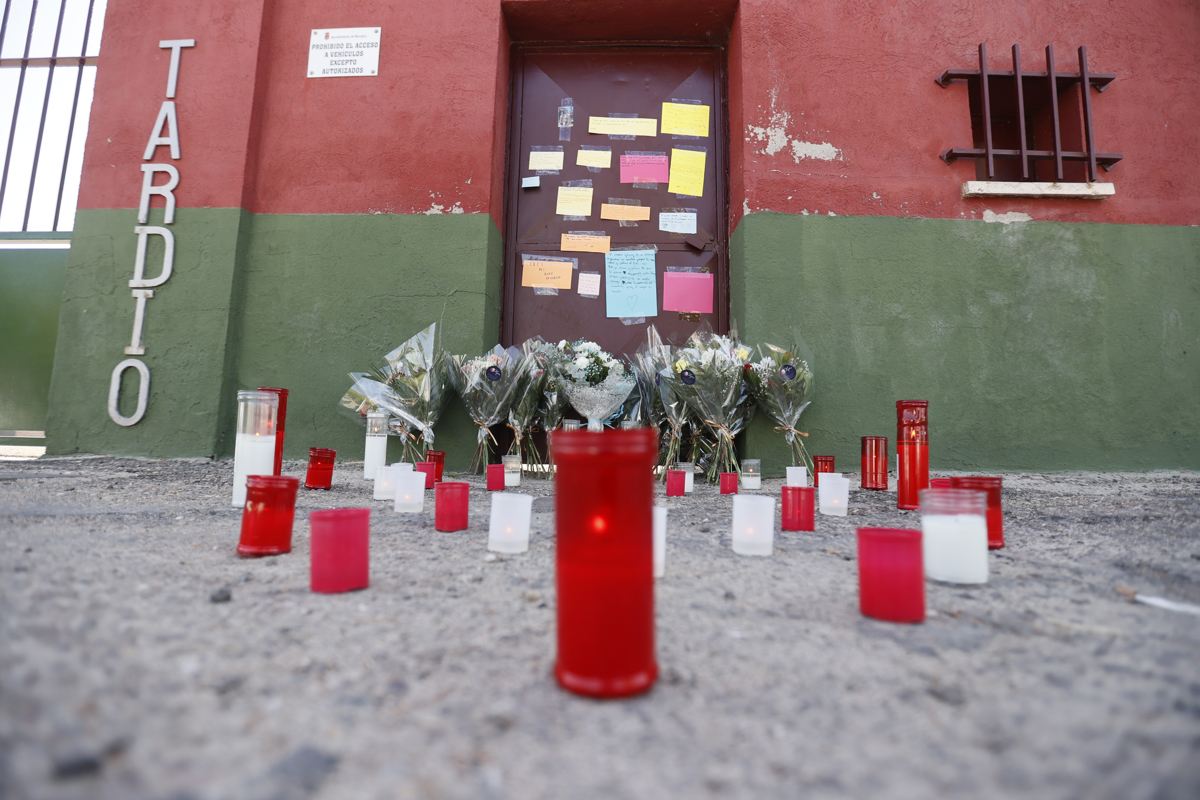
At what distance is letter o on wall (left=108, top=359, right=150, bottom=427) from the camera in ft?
12.1

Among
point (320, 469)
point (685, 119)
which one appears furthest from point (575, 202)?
point (320, 469)

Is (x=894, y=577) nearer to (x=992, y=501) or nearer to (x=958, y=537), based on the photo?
(x=958, y=537)

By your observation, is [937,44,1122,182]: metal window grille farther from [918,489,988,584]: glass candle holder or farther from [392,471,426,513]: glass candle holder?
[392,471,426,513]: glass candle holder

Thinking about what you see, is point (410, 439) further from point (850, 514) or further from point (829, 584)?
point (829, 584)

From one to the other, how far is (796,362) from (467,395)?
193 cm

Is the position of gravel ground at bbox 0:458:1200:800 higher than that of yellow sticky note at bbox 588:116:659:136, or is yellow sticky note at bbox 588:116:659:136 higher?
yellow sticky note at bbox 588:116:659:136

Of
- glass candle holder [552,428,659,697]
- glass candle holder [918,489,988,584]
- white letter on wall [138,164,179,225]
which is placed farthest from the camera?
white letter on wall [138,164,179,225]

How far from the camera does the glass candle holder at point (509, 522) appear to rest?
5.50 feet

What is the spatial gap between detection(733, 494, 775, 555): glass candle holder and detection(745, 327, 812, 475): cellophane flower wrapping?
165cm

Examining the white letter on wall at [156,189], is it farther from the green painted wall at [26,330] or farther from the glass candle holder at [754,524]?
the glass candle holder at [754,524]

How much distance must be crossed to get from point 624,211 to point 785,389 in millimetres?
1791

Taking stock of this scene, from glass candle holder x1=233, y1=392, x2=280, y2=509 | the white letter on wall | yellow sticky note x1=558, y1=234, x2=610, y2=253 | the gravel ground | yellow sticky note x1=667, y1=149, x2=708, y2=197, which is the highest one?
yellow sticky note x1=667, y1=149, x2=708, y2=197

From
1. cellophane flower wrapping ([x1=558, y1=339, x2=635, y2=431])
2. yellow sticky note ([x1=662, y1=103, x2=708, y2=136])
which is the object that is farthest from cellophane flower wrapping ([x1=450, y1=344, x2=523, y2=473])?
yellow sticky note ([x1=662, y1=103, x2=708, y2=136])

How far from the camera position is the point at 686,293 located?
404 centimetres
